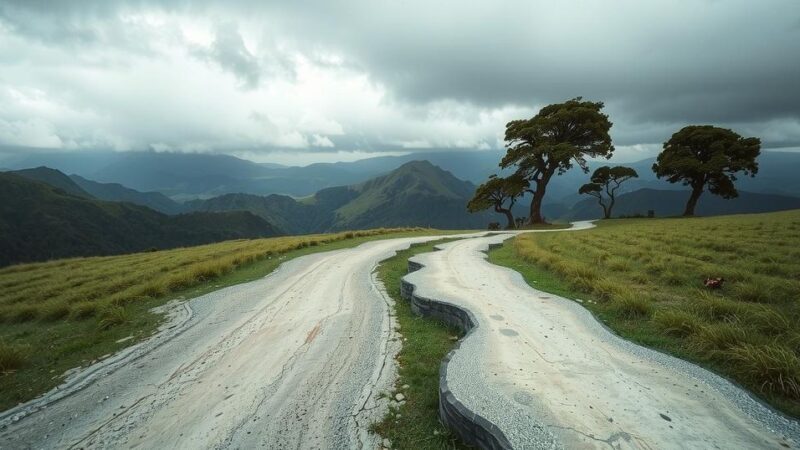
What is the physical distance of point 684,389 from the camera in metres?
5.41

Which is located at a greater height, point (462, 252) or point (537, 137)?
point (537, 137)

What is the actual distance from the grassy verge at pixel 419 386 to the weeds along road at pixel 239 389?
→ 1.22 ft

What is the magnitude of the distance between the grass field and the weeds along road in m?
6.18

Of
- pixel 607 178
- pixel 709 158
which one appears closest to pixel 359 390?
pixel 709 158

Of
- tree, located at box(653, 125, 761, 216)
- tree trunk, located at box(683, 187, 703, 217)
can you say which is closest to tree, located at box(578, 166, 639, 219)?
tree, located at box(653, 125, 761, 216)

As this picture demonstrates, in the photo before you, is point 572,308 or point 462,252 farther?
point 462,252

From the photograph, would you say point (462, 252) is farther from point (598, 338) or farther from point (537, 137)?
point (537, 137)

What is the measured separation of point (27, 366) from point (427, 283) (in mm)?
11083

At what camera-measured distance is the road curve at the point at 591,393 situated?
14.4 feet

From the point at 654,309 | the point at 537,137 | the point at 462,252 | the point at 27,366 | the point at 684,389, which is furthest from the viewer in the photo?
the point at 537,137

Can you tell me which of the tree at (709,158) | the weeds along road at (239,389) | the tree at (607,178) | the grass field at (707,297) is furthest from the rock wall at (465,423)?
the tree at (607,178)

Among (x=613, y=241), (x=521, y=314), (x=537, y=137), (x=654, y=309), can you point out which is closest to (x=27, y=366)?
(x=521, y=314)

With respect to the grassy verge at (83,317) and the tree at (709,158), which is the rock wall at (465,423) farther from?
the tree at (709,158)

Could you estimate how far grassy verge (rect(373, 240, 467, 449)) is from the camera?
17.4 feet
